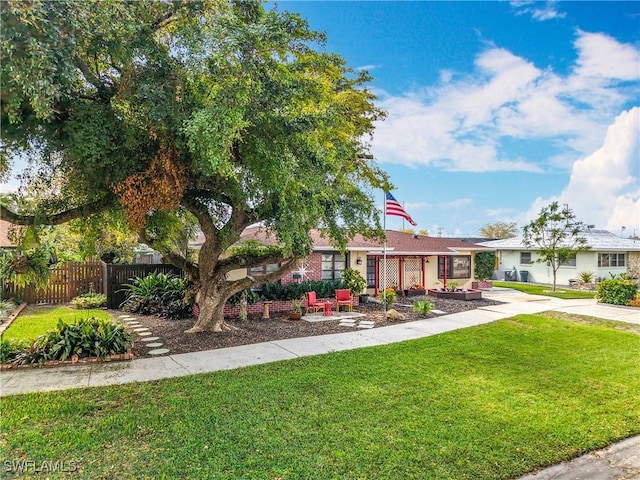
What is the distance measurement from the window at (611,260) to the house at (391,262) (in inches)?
427

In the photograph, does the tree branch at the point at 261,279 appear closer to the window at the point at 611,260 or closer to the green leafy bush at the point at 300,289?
the green leafy bush at the point at 300,289

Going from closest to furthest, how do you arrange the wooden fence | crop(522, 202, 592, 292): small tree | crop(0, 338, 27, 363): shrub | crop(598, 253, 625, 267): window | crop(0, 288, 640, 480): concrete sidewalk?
crop(0, 288, 640, 480): concrete sidewalk → crop(0, 338, 27, 363): shrub → the wooden fence → crop(522, 202, 592, 292): small tree → crop(598, 253, 625, 267): window

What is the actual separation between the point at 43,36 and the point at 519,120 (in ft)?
55.2

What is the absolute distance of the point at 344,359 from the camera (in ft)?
24.9

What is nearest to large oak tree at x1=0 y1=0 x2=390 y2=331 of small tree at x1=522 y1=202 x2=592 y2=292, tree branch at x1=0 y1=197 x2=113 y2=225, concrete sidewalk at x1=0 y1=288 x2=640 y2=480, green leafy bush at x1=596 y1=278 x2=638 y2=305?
tree branch at x1=0 y1=197 x2=113 y2=225

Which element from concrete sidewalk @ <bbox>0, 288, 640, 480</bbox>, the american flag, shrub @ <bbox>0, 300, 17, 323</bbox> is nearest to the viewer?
concrete sidewalk @ <bbox>0, 288, 640, 480</bbox>

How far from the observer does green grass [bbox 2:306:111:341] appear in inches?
355

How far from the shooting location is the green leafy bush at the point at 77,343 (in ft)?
Result: 23.1

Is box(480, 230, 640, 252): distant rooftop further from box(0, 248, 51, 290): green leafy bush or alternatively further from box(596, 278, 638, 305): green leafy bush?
box(0, 248, 51, 290): green leafy bush

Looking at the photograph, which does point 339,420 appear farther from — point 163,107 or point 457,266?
point 457,266

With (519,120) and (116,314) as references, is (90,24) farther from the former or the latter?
(519,120)

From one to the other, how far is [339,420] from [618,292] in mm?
17203

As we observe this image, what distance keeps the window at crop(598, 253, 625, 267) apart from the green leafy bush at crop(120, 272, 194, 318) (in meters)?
26.9

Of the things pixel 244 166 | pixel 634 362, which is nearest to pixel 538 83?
pixel 634 362
